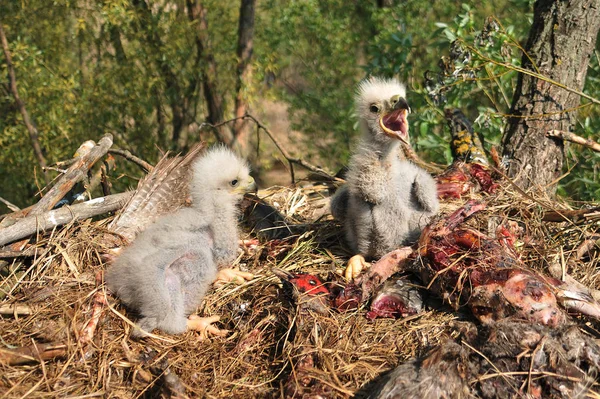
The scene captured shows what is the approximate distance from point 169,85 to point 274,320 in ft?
19.8

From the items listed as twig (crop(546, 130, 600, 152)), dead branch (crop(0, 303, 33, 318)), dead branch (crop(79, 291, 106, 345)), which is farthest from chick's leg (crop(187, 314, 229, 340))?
twig (crop(546, 130, 600, 152))

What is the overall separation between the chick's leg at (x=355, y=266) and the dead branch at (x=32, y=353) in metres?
1.60

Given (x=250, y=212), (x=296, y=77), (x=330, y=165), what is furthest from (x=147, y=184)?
(x=296, y=77)

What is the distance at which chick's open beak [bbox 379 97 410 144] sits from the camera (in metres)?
3.39

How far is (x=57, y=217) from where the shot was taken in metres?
3.80

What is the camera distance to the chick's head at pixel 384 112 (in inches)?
135

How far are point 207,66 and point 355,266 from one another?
5.66 meters

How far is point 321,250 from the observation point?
4.00m

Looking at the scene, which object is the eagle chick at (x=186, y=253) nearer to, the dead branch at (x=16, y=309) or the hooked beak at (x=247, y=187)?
the hooked beak at (x=247, y=187)

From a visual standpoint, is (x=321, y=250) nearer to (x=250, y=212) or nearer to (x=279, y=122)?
(x=250, y=212)

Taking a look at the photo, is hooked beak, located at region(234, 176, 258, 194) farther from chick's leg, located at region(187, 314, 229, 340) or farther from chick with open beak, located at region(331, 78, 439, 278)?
chick's leg, located at region(187, 314, 229, 340)

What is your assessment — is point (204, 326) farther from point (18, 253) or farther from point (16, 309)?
point (18, 253)

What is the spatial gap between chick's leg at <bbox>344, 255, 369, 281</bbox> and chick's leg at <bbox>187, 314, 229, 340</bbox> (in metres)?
0.79

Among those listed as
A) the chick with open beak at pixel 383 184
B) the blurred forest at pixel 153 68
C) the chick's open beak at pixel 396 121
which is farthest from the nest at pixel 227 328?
the blurred forest at pixel 153 68
